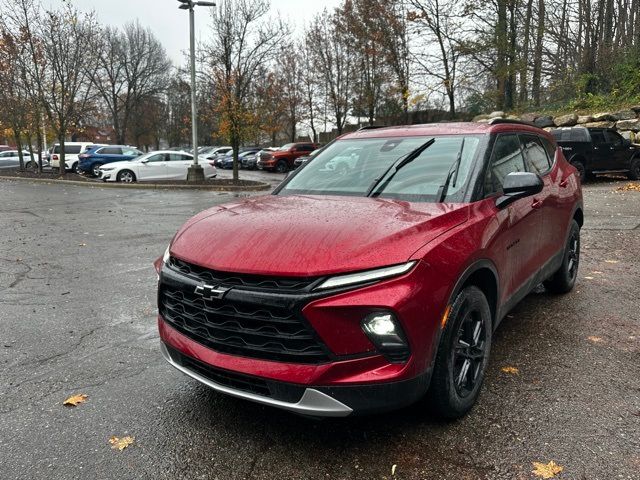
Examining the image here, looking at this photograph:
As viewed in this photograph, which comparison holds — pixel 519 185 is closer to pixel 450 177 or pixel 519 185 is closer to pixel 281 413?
pixel 450 177

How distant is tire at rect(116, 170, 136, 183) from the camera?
22188 millimetres

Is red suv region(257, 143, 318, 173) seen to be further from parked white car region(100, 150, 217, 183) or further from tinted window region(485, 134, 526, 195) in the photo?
tinted window region(485, 134, 526, 195)

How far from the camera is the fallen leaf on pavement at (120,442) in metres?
2.72

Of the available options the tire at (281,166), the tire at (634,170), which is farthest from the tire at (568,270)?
the tire at (281,166)

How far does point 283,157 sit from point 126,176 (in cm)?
1082

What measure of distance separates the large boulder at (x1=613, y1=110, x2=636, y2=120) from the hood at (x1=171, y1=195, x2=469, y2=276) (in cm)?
2108

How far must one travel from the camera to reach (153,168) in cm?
2242

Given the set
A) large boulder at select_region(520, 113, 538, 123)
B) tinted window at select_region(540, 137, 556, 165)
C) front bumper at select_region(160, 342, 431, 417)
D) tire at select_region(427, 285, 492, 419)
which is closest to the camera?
front bumper at select_region(160, 342, 431, 417)

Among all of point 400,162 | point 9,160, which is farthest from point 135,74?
point 400,162

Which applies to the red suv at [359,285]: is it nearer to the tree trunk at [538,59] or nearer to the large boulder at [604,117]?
the large boulder at [604,117]

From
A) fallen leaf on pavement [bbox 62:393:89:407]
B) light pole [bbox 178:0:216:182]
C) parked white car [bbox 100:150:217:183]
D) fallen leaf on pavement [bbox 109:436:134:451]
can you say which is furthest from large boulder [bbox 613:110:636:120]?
fallen leaf on pavement [bbox 109:436:134:451]

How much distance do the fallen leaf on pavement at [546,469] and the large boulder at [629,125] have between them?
2117 centimetres

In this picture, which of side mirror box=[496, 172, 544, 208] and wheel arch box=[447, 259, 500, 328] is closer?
wheel arch box=[447, 259, 500, 328]

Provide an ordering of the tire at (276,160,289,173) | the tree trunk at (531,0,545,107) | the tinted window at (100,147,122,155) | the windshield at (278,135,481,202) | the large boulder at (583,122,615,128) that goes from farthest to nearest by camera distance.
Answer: the tire at (276,160,289,173) < the tinted window at (100,147,122,155) < the tree trunk at (531,0,545,107) < the large boulder at (583,122,615,128) < the windshield at (278,135,481,202)
